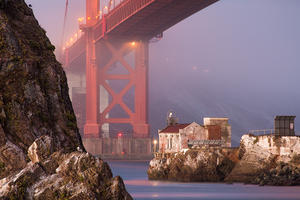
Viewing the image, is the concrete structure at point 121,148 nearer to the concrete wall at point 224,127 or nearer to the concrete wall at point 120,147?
the concrete wall at point 120,147

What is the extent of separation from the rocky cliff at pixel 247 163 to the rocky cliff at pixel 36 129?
27.8 meters

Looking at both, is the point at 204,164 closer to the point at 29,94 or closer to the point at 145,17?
the point at 29,94

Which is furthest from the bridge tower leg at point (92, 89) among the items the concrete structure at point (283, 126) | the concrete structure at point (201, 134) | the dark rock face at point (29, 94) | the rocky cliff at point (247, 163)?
the dark rock face at point (29, 94)

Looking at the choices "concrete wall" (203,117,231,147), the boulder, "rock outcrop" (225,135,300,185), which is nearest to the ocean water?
"rock outcrop" (225,135,300,185)

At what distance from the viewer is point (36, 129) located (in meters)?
19.6

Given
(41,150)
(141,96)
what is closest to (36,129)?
(41,150)

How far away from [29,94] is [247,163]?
3096 cm

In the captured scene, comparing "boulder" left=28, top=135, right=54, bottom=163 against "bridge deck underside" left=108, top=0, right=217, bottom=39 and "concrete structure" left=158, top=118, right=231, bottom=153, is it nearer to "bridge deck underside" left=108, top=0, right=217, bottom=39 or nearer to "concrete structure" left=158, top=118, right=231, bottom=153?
"concrete structure" left=158, top=118, right=231, bottom=153

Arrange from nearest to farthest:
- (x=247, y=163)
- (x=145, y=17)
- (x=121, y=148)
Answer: (x=247, y=163) → (x=145, y=17) → (x=121, y=148)

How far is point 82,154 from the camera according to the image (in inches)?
574

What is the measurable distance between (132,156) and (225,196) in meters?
74.1

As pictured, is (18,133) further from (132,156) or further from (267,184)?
(132,156)

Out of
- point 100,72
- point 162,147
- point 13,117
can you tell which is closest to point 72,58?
point 100,72

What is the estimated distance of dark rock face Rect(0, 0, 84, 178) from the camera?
19109 millimetres
